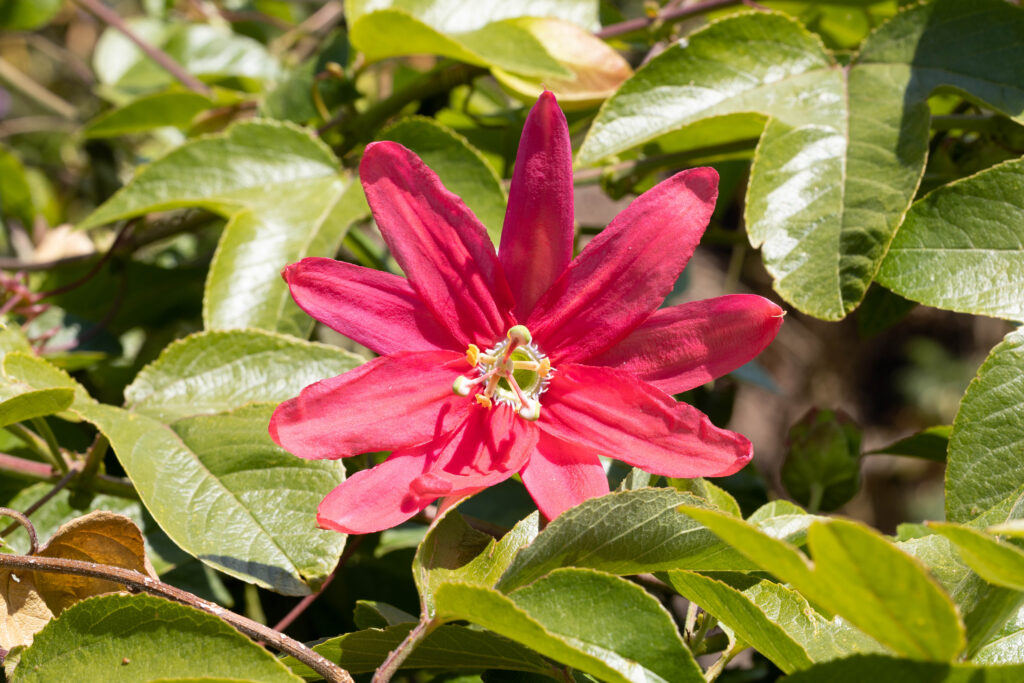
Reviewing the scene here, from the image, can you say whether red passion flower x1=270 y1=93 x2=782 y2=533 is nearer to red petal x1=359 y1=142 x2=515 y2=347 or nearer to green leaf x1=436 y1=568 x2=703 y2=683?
red petal x1=359 y1=142 x2=515 y2=347

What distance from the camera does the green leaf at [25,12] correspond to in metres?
1.83

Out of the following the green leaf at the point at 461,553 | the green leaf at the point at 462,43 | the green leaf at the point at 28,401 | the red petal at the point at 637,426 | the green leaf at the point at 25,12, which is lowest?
the green leaf at the point at 461,553

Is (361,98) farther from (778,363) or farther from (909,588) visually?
(778,363)

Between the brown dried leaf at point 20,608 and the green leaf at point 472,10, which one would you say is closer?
the brown dried leaf at point 20,608

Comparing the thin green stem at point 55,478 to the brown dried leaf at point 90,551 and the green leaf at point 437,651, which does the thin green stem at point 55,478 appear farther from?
the green leaf at point 437,651

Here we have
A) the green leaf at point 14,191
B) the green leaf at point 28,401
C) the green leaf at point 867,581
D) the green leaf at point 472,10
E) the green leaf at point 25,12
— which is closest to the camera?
the green leaf at point 867,581

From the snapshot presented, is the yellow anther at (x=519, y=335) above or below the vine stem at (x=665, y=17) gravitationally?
below

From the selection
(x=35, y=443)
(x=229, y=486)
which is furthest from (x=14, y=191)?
(x=229, y=486)

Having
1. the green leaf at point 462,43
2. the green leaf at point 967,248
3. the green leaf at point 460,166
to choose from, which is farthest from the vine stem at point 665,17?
the green leaf at point 967,248

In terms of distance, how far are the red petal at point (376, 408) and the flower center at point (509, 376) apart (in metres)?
0.02

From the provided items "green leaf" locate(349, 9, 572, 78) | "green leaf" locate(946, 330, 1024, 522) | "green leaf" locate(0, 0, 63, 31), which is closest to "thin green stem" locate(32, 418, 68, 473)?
"green leaf" locate(349, 9, 572, 78)

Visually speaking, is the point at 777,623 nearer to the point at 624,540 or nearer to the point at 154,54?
the point at 624,540

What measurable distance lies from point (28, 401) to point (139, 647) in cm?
27

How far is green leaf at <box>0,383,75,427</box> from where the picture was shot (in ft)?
2.62
